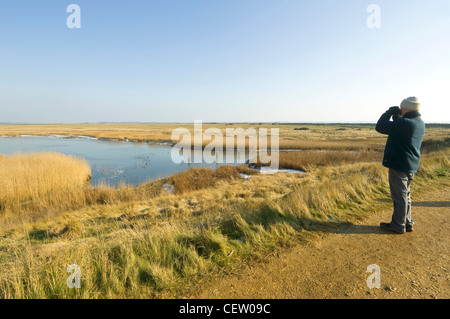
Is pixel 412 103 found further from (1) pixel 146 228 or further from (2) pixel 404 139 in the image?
(1) pixel 146 228

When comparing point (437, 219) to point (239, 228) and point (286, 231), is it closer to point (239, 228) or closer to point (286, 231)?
point (286, 231)

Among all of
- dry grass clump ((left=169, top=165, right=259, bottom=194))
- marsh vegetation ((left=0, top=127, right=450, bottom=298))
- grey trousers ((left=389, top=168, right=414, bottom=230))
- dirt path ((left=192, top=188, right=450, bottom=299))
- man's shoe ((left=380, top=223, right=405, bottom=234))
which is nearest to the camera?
dirt path ((left=192, top=188, right=450, bottom=299))

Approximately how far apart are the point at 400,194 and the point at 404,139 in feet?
3.58

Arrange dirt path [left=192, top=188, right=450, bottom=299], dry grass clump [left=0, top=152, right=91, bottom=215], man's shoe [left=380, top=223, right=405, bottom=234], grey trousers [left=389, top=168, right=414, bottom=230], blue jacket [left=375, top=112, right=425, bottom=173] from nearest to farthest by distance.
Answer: dirt path [left=192, top=188, right=450, bottom=299]
blue jacket [left=375, top=112, right=425, bottom=173]
grey trousers [left=389, top=168, right=414, bottom=230]
man's shoe [left=380, top=223, right=405, bottom=234]
dry grass clump [left=0, top=152, right=91, bottom=215]

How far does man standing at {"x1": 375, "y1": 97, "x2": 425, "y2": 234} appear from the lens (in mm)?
3793

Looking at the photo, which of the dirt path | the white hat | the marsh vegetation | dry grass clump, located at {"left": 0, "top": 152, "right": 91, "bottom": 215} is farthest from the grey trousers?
dry grass clump, located at {"left": 0, "top": 152, "right": 91, "bottom": 215}

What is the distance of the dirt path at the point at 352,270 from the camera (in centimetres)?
268

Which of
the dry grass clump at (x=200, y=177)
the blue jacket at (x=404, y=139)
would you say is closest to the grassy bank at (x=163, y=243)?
the blue jacket at (x=404, y=139)

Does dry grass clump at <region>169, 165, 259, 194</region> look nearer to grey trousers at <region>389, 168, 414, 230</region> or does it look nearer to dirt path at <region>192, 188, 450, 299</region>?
dirt path at <region>192, 188, 450, 299</region>

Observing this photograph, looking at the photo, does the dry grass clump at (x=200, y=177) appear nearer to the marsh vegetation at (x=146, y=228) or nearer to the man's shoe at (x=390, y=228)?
the marsh vegetation at (x=146, y=228)

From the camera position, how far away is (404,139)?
3.83 metres

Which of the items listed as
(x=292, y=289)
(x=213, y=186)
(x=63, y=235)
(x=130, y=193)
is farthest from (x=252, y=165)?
(x=292, y=289)

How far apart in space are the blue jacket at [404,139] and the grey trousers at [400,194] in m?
0.18

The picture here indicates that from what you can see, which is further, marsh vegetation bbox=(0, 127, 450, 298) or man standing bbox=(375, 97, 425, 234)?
man standing bbox=(375, 97, 425, 234)
